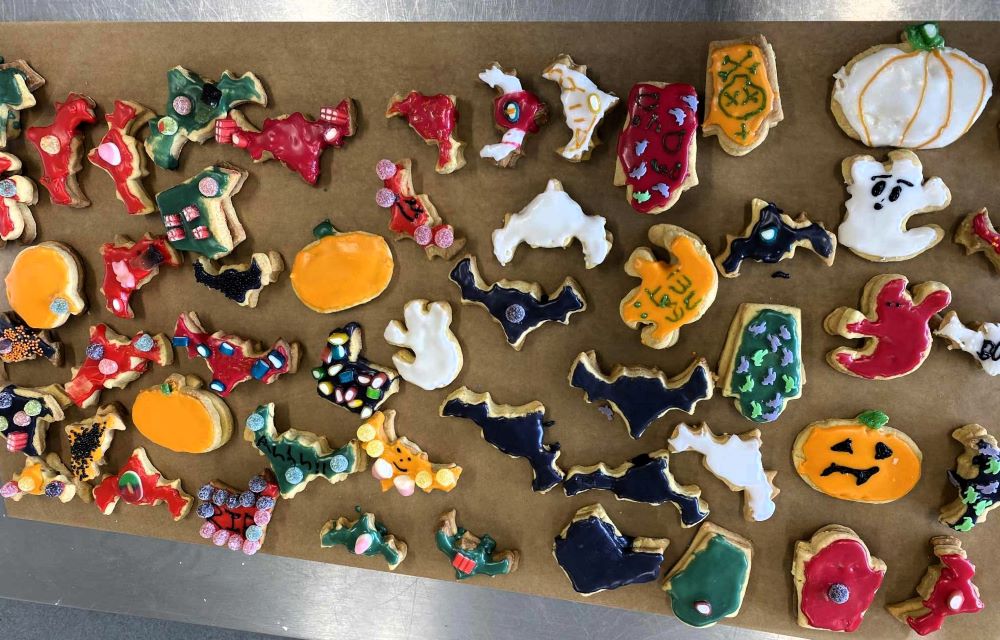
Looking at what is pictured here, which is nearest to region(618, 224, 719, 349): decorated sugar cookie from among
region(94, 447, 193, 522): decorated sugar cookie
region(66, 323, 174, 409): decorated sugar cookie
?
region(66, 323, 174, 409): decorated sugar cookie

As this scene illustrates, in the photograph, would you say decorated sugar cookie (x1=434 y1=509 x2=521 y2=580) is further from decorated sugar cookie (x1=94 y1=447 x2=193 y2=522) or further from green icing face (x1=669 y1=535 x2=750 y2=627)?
decorated sugar cookie (x1=94 y1=447 x2=193 y2=522)

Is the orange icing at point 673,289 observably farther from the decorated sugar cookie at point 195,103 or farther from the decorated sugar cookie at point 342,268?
the decorated sugar cookie at point 195,103

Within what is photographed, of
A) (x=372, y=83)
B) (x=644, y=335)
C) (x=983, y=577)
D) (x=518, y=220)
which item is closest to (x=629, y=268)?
(x=644, y=335)

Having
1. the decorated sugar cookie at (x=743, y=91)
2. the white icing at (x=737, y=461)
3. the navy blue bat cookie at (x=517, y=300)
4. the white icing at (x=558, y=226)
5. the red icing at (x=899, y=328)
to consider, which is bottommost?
the white icing at (x=737, y=461)

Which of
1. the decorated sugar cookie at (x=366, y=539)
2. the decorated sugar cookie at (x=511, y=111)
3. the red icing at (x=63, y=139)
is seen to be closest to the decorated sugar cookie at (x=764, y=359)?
the decorated sugar cookie at (x=511, y=111)

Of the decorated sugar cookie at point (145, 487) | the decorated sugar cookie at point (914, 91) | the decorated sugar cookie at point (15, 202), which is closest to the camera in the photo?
the decorated sugar cookie at point (914, 91)

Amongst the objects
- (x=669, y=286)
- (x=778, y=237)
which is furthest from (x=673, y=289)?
(x=778, y=237)

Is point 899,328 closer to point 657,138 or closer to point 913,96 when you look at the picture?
point 913,96
